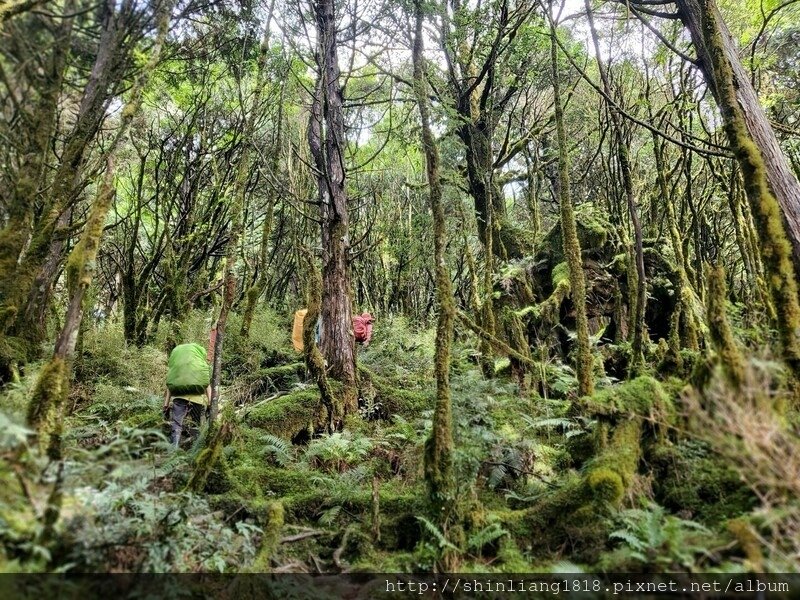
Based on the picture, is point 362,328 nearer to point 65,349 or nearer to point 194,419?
point 194,419

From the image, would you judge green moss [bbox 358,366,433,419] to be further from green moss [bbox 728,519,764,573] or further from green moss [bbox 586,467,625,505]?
green moss [bbox 728,519,764,573]

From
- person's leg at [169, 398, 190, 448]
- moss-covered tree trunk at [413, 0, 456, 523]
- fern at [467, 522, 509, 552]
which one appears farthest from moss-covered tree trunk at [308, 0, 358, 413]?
fern at [467, 522, 509, 552]

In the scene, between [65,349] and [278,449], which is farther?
[278,449]

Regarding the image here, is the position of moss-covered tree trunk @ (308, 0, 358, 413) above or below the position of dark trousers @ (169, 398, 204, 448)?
above

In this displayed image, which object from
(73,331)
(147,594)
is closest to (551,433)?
(147,594)

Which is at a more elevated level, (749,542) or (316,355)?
(316,355)


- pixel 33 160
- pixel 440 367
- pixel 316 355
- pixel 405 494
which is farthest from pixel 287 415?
pixel 33 160

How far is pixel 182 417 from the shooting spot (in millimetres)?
6973

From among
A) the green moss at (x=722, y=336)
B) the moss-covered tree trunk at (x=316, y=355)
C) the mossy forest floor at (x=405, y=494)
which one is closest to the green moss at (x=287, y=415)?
the mossy forest floor at (x=405, y=494)

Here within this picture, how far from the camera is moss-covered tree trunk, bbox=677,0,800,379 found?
3961 millimetres

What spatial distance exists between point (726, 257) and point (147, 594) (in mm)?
16262

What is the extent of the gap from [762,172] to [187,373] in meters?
→ 7.41

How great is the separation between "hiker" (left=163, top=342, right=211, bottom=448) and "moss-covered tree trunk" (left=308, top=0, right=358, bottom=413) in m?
2.08

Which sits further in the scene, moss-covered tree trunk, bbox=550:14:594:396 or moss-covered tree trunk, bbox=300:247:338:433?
moss-covered tree trunk, bbox=300:247:338:433
